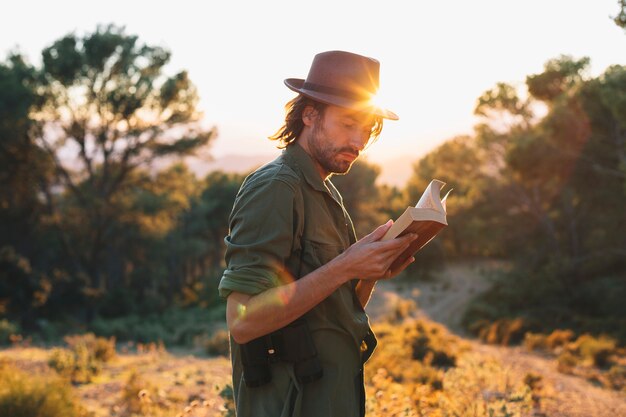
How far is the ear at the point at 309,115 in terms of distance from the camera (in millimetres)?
2336

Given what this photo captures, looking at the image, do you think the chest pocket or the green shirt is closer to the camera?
the green shirt

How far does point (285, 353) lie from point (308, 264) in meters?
0.27

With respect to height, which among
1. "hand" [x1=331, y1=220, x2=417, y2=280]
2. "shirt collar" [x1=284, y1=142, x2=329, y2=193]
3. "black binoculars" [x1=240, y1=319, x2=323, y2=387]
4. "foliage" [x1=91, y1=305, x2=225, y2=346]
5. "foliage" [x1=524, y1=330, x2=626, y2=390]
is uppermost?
"foliage" [x1=91, y1=305, x2=225, y2=346]

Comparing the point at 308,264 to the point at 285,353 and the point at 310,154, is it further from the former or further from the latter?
the point at 310,154

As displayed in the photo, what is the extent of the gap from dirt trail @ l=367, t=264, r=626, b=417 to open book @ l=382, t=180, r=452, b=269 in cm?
551

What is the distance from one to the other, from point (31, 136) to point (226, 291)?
2581 cm

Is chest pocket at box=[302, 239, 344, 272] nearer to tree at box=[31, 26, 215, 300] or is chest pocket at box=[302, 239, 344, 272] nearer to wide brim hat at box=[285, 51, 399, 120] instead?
wide brim hat at box=[285, 51, 399, 120]

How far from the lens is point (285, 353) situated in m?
2.07

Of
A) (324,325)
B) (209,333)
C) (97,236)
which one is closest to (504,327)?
(209,333)

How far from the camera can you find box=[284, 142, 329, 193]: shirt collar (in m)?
2.20

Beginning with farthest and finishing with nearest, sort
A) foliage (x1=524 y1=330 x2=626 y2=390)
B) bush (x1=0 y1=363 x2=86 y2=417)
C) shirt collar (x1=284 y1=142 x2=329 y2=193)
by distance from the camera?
foliage (x1=524 y1=330 x2=626 y2=390)
bush (x1=0 y1=363 x2=86 y2=417)
shirt collar (x1=284 y1=142 x2=329 y2=193)

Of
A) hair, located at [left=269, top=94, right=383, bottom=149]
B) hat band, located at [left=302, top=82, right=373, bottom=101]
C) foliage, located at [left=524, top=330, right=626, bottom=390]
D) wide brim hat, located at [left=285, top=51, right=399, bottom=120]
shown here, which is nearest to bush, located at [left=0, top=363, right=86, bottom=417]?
hair, located at [left=269, top=94, right=383, bottom=149]

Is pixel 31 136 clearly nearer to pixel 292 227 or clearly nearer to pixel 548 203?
pixel 548 203

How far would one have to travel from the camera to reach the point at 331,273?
6.53 ft
